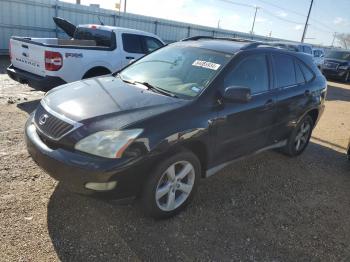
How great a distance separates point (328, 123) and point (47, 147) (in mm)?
7515

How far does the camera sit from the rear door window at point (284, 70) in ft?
15.0

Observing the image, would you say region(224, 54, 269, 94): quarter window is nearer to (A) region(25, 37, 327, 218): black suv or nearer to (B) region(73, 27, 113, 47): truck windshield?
(A) region(25, 37, 327, 218): black suv

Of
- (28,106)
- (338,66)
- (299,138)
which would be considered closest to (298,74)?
(299,138)

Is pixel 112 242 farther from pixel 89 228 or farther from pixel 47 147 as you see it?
pixel 47 147

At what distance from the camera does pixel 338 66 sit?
19406 mm

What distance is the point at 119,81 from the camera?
13.4ft

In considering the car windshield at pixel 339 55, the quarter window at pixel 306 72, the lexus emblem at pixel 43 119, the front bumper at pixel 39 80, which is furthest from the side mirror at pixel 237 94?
the car windshield at pixel 339 55

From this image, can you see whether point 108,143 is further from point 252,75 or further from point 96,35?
point 96,35

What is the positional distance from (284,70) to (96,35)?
4832 millimetres

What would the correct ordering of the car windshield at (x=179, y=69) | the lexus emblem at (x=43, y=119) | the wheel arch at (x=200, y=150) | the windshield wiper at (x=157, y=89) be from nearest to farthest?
the lexus emblem at (x=43, y=119) → the wheel arch at (x=200, y=150) → the windshield wiper at (x=157, y=89) → the car windshield at (x=179, y=69)

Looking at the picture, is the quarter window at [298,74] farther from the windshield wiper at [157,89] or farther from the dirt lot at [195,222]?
the windshield wiper at [157,89]

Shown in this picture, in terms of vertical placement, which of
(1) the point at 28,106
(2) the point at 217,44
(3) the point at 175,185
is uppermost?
(2) the point at 217,44

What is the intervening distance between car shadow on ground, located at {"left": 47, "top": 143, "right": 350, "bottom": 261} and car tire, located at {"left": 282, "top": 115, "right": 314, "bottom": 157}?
849 millimetres

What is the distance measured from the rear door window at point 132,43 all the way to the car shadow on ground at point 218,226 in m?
4.53
